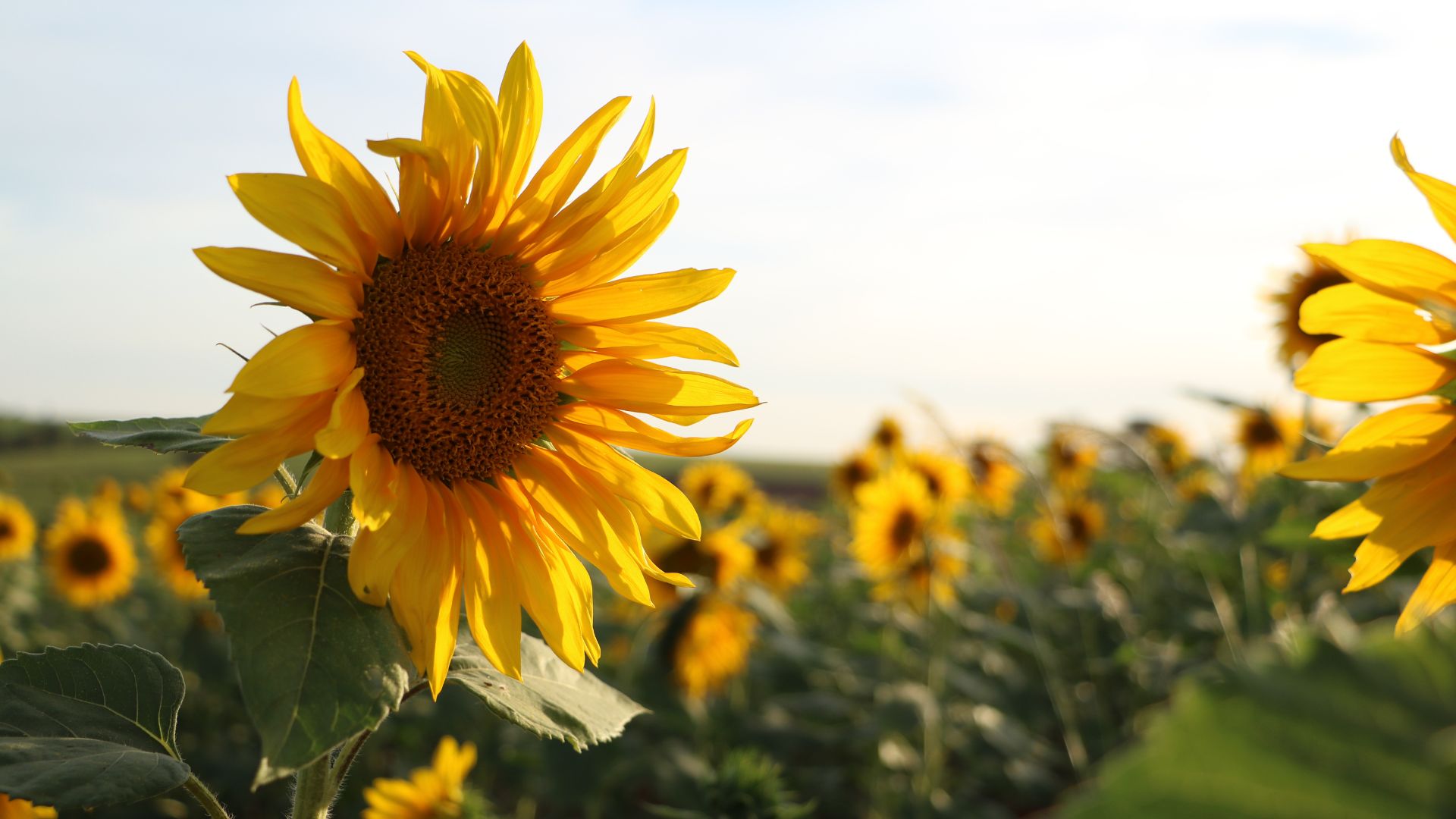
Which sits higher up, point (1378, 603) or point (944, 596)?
point (1378, 603)

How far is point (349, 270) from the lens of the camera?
1508 millimetres

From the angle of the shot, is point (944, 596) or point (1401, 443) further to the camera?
point (944, 596)

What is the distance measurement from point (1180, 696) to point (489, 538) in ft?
4.28

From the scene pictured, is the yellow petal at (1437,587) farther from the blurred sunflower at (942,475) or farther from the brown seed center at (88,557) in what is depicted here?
the brown seed center at (88,557)

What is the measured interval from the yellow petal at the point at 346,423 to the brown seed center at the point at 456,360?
68 millimetres

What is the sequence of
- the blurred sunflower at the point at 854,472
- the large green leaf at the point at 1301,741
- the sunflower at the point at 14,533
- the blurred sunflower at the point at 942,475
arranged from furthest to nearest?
the blurred sunflower at the point at 854,472 < the sunflower at the point at 14,533 < the blurred sunflower at the point at 942,475 < the large green leaf at the point at 1301,741

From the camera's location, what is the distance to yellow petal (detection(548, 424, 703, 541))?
174 cm

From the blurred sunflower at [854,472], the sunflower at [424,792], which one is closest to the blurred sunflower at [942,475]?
the blurred sunflower at [854,472]

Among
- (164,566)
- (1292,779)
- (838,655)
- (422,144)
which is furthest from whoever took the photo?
(164,566)

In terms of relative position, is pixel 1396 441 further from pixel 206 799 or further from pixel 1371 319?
pixel 206 799

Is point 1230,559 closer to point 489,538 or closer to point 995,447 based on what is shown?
point 995,447

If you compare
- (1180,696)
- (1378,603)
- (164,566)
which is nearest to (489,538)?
(1180,696)

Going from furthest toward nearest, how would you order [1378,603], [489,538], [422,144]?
[1378,603]
[489,538]
[422,144]

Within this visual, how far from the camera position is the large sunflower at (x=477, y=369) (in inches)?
55.1
